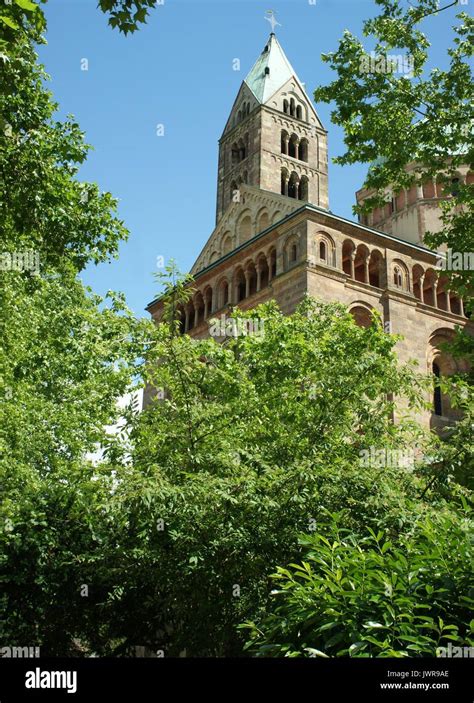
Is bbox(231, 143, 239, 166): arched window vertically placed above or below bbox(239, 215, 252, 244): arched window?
above

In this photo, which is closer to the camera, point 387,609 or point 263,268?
point 387,609

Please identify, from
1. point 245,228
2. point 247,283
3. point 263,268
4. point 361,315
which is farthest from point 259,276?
point 245,228

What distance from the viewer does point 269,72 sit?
51.2m

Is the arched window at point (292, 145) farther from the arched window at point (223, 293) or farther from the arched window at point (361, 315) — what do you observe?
the arched window at point (361, 315)

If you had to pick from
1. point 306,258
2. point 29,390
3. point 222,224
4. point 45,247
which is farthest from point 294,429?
point 222,224

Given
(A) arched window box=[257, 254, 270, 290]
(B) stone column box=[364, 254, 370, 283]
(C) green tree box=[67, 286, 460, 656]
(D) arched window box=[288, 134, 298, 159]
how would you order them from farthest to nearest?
(D) arched window box=[288, 134, 298, 159] < (A) arched window box=[257, 254, 270, 290] < (B) stone column box=[364, 254, 370, 283] < (C) green tree box=[67, 286, 460, 656]

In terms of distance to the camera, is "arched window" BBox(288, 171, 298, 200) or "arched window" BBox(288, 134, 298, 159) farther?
"arched window" BBox(288, 134, 298, 159)

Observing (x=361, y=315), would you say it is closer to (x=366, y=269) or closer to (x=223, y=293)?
(x=366, y=269)

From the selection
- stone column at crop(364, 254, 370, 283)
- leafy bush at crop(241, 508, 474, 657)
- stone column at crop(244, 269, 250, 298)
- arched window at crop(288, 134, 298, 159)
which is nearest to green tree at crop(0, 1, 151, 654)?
leafy bush at crop(241, 508, 474, 657)

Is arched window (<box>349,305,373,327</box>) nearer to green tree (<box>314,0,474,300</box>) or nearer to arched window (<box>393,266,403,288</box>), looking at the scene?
arched window (<box>393,266,403,288</box>)

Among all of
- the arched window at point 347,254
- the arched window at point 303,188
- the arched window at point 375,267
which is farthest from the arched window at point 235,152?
the arched window at point 347,254

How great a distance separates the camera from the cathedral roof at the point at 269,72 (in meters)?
48.8

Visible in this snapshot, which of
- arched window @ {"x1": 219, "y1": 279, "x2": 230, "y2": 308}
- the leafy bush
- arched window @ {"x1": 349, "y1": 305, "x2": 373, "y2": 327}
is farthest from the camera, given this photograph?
arched window @ {"x1": 219, "y1": 279, "x2": 230, "y2": 308}

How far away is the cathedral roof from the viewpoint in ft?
160
